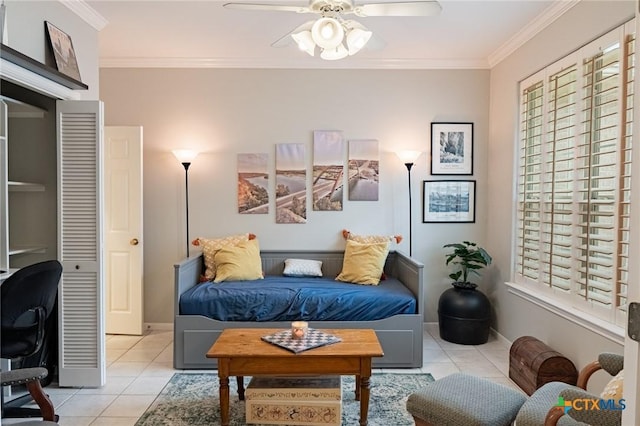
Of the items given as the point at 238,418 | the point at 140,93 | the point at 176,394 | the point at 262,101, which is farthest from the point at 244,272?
the point at 140,93

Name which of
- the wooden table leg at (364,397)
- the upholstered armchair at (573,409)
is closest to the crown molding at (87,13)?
the wooden table leg at (364,397)

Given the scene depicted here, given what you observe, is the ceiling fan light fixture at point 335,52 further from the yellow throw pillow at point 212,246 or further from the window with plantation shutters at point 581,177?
the yellow throw pillow at point 212,246

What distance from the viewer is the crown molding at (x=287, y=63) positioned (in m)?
4.28

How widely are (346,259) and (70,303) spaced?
2353mm

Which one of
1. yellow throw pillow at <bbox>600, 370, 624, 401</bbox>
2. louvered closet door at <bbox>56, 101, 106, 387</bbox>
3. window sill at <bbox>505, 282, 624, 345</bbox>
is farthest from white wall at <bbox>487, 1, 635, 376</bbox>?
louvered closet door at <bbox>56, 101, 106, 387</bbox>

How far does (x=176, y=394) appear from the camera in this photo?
2.92 meters

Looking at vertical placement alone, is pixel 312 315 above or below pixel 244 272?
below

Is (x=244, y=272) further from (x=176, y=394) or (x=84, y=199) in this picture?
(x=84, y=199)

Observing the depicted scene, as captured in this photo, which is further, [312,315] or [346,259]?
[346,259]

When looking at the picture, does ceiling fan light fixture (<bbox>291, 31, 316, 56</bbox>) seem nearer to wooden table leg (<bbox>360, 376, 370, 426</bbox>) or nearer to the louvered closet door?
the louvered closet door

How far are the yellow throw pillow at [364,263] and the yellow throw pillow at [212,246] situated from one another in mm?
1089

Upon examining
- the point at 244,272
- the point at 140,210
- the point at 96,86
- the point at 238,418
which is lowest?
the point at 238,418

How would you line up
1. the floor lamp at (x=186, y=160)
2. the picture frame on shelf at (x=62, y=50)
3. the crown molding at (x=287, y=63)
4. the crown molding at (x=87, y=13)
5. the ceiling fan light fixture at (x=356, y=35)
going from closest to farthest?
the ceiling fan light fixture at (x=356, y=35)
the picture frame on shelf at (x=62, y=50)
the crown molding at (x=87, y=13)
the floor lamp at (x=186, y=160)
the crown molding at (x=287, y=63)

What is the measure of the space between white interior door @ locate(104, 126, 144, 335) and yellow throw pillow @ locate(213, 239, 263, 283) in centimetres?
95
